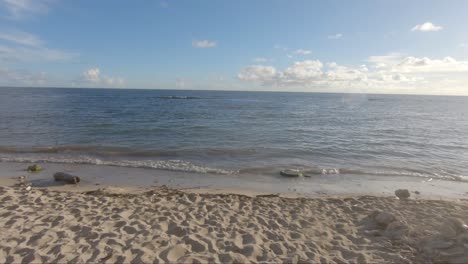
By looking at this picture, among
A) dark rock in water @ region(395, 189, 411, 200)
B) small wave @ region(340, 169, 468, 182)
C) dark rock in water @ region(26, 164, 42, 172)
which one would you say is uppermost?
dark rock in water @ region(26, 164, 42, 172)

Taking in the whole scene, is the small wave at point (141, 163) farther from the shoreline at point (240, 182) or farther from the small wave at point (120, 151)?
the small wave at point (120, 151)

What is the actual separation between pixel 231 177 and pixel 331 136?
13.4 m

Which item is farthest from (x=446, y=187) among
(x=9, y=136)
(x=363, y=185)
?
(x=9, y=136)

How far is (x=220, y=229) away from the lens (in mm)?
5918

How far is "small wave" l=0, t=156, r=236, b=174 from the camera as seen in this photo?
1165cm

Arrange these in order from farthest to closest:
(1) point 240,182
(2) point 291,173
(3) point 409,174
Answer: (3) point 409,174, (2) point 291,173, (1) point 240,182

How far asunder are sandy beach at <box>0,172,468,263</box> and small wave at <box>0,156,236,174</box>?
3.41m

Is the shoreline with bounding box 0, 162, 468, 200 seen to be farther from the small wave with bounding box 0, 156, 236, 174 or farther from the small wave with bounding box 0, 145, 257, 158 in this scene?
the small wave with bounding box 0, 145, 257, 158

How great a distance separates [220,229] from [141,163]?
7.71m

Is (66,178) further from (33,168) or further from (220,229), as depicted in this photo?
(220,229)

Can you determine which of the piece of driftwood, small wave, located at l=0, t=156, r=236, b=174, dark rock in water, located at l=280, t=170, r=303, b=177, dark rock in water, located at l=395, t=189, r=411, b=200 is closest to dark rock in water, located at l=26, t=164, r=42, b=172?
small wave, located at l=0, t=156, r=236, b=174

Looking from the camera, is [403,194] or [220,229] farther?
[403,194]

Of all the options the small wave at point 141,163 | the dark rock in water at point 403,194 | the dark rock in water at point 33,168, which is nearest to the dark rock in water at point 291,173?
the small wave at point 141,163

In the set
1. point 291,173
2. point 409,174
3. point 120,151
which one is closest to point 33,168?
point 120,151
